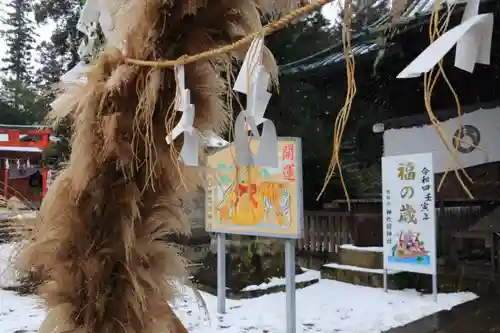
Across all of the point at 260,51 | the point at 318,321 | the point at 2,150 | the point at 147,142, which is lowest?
the point at 318,321

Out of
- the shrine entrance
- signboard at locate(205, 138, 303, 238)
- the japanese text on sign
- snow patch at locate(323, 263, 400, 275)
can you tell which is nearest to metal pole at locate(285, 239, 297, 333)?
signboard at locate(205, 138, 303, 238)

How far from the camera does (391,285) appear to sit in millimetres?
6891

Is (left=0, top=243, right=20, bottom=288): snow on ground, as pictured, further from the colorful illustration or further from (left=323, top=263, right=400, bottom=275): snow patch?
(left=323, top=263, right=400, bottom=275): snow patch

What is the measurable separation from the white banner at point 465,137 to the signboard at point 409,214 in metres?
0.40

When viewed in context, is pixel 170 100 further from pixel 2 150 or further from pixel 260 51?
pixel 2 150

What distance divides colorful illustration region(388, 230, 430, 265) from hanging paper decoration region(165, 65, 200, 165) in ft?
19.1

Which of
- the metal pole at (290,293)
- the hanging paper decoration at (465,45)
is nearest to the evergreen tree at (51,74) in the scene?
the hanging paper decoration at (465,45)

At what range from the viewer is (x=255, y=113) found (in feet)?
2.66

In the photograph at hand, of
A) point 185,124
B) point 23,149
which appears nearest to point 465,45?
point 185,124

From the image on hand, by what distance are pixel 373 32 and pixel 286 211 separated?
2044 millimetres

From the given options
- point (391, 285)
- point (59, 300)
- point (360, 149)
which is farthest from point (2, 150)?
point (59, 300)

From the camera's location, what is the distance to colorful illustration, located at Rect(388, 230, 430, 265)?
6.16 metres

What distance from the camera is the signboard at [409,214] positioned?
239 inches

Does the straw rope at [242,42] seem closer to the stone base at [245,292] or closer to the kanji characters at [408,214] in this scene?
the stone base at [245,292]
